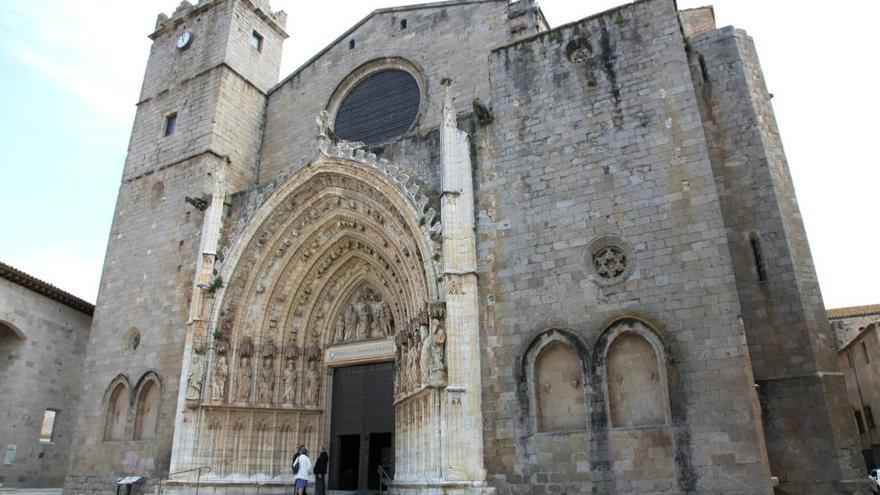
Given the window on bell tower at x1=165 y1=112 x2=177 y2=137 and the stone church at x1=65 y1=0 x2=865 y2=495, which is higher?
the window on bell tower at x1=165 y1=112 x2=177 y2=137

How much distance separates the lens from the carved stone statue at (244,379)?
1170cm

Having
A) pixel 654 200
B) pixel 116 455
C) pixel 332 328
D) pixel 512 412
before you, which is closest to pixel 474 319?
pixel 512 412

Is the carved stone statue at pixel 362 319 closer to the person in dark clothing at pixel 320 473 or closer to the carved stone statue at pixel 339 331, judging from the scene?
the carved stone statue at pixel 339 331

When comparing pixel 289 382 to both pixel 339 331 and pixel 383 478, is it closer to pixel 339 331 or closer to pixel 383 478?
pixel 339 331

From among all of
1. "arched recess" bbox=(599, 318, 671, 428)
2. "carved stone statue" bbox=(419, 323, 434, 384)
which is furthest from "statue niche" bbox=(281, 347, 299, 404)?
"arched recess" bbox=(599, 318, 671, 428)

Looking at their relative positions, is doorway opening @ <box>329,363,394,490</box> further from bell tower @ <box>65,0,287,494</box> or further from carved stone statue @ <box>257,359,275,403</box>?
bell tower @ <box>65,0,287,494</box>

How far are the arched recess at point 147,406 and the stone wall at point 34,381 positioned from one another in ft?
17.4

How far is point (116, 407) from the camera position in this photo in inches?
515

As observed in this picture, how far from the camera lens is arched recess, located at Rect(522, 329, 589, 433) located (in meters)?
8.58

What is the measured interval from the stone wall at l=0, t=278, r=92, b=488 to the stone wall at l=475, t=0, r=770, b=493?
41.2ft

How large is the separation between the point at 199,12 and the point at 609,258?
13.0 m

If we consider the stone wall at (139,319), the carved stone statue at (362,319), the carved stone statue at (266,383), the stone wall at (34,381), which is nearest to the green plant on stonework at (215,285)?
the stone wall at (139,319)

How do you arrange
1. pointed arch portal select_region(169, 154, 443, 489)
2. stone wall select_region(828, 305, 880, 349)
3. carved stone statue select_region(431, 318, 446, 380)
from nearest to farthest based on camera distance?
1. carved stone statue select_region(431, 318, 446, 380)
2. pointed arch portal select_region(169, 154, 443, 489)
3. stone wall select_region(828, 305, 880, 349)

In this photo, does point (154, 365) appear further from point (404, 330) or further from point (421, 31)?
point (421, 31)
